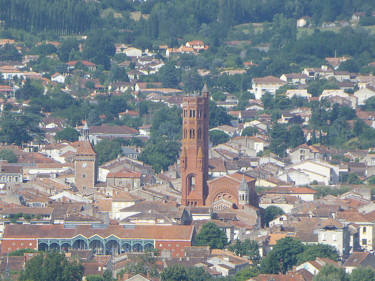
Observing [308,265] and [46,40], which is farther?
[46,40]

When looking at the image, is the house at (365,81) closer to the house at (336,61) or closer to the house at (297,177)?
the house at (336,61)

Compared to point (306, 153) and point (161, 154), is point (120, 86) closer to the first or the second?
point (306, 153)

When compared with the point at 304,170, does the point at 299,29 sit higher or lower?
higher

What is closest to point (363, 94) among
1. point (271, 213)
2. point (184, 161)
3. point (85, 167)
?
point (85, 167)

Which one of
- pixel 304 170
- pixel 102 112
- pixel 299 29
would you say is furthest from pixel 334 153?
pixel 299 29

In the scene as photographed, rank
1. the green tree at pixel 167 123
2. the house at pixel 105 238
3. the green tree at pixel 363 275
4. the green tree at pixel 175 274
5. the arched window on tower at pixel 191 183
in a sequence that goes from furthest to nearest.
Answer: the green tree at pixel 167 123 < the arched window on tower at pixel 191 183 < the house at pixel 105 238 < the green tree at pixel 363 275 < the green tree at pixel 175 274

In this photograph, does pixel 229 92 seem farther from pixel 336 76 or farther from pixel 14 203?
pixel 14 203

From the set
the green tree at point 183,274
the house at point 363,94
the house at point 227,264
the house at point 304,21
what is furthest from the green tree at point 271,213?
the house at point 304,21
